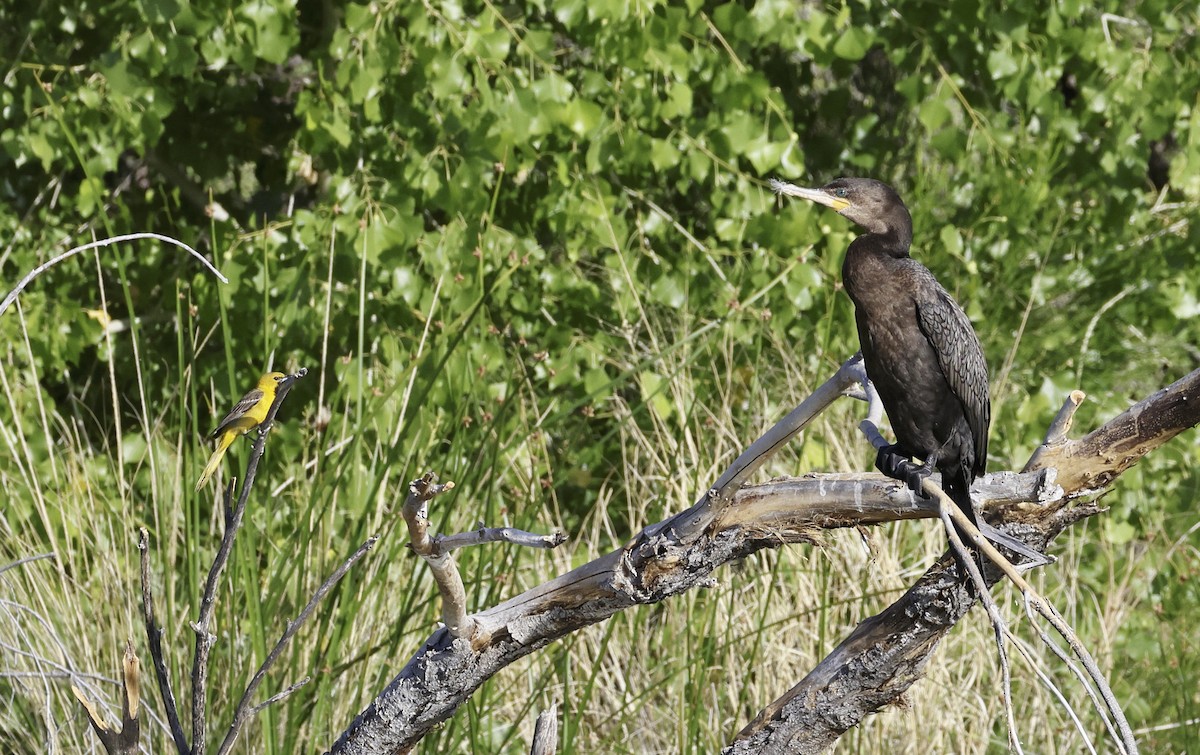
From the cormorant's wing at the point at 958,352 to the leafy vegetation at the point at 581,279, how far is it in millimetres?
685

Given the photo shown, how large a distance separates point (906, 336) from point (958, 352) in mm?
96

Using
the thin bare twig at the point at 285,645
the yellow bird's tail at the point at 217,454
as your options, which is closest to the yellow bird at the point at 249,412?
the yellow bird's tail at the point at 217,454

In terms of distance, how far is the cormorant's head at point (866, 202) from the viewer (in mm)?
2104

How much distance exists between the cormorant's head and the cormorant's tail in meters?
0.41

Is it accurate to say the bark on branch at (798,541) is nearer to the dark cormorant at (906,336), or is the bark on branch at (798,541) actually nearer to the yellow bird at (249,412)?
the dark cormorant at (906,336)

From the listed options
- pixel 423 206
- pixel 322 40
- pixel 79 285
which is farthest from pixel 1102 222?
pixel 79 285

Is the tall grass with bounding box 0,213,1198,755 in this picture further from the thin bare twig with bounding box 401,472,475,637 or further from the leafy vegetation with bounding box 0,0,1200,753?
the thin bare twig with bounding box 401,472,475,637

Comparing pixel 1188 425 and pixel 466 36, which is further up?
pixel 466 36

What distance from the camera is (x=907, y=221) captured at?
2.16 meters

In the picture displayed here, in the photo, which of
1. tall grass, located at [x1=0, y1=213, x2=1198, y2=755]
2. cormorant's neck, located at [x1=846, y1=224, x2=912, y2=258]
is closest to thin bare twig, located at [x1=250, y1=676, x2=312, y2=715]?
tall grass, located at [x1=0, y1=213, x2=1198, y2=755]

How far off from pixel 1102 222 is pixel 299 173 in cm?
256

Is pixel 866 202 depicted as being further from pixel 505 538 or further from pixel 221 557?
pixel 221 557

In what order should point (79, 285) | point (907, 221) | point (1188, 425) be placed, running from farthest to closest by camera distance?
point (79, 285)
point (907, 221)
point (1188, 425)

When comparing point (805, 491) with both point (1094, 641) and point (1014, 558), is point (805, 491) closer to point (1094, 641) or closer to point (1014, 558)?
point (1014, 558)
